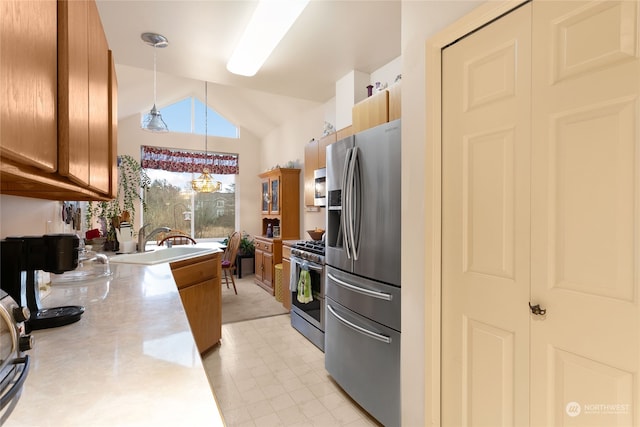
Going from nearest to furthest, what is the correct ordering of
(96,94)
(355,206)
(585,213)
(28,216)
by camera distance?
(585,213), (96,94), (28,216), (355,206)

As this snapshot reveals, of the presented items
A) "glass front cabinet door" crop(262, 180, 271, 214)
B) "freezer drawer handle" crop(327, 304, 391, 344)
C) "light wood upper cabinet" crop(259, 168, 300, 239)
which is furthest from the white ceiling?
"glass front cabinet door" crop(262, 180, 271, 214)

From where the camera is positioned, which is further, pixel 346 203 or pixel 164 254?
pixel 164 254

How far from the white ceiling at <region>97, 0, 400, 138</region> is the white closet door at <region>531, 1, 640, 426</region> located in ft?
4.47

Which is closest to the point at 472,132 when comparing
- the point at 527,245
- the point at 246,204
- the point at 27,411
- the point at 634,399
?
the point at 527,245

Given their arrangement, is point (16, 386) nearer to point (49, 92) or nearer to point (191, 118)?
point (49, 92)

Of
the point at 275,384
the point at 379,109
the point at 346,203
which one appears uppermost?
the point at 379,109

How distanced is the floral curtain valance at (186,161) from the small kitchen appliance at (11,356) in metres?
5.59

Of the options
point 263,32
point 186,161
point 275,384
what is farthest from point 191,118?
point 275,384

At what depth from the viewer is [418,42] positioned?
1.53m

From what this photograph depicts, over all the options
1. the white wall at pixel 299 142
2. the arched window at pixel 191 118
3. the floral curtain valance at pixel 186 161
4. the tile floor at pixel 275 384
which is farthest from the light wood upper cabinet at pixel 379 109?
the arched window at pixel 191 118

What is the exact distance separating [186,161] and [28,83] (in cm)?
585

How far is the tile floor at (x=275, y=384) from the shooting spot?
192 cm

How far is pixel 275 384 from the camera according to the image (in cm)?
227

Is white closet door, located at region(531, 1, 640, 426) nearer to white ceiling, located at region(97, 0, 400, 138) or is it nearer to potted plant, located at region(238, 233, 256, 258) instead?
white ceiling, located at region(97, 0, 400, 138)
